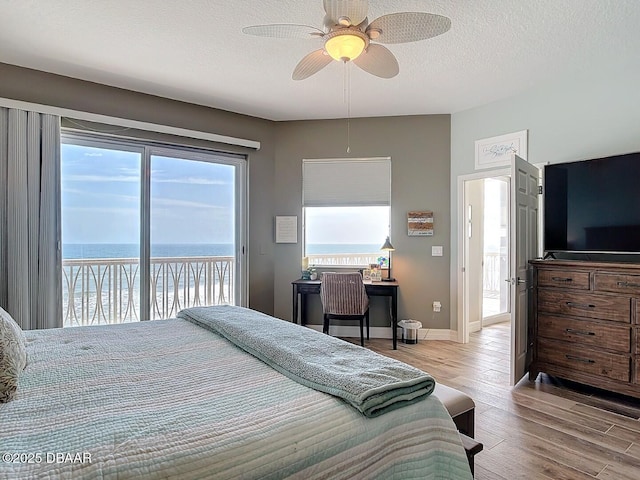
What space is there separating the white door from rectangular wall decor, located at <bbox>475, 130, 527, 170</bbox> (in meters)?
0.59

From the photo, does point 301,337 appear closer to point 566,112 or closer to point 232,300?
point 232,300

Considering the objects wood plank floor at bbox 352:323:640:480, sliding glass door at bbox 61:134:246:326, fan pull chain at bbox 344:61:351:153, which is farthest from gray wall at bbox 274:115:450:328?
wood plank floor at bbox 352:323:640:480

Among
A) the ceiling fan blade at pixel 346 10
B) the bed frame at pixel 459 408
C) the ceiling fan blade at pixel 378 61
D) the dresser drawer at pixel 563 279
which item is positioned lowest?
the bed frame at pixel 459 408

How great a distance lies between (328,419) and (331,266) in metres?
3.70

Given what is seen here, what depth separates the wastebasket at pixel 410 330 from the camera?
4.32 metres

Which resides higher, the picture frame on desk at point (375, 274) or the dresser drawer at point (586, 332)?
the picture frame on desk at point (375, 274)

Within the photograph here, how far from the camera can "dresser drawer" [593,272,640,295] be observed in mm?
2590

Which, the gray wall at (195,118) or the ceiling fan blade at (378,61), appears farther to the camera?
the gray wall at (195,118)

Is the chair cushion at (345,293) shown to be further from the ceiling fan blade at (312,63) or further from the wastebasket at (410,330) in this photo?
the ceiling fan blade at (312,63)

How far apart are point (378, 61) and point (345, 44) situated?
377 mm

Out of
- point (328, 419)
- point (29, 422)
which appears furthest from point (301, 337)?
point (29, 422)

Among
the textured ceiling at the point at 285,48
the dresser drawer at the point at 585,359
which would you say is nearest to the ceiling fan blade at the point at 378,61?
the textured ceiling at the point at 285,48

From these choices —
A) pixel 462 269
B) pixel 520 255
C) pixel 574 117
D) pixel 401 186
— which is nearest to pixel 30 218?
pixel 401 186

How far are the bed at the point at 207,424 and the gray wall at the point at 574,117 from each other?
3.08m
